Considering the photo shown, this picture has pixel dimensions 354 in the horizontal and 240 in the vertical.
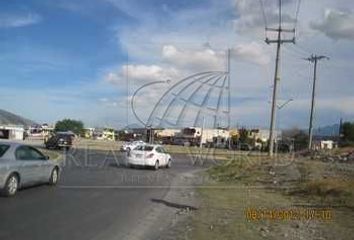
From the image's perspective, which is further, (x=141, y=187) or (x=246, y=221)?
(x=141, y=187)

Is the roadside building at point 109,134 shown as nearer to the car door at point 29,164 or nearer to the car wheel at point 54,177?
the car wheel at point 54,177

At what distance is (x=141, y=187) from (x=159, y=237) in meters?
11.5

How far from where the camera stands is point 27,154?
1905 cm

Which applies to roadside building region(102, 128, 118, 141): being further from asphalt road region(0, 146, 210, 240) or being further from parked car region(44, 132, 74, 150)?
asphalt road region(0, 146, 210, 240)

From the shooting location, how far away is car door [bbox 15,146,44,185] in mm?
18219

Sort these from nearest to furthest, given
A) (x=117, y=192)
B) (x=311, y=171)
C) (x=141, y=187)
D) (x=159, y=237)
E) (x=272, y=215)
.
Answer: (x=159, y=237) < (x=272, y=215) < (x=117, y=192) < (x=141, y=187) < (x=311, y=171)

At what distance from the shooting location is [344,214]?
15078mm

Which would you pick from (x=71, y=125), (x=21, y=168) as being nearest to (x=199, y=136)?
(x=71, y=125)

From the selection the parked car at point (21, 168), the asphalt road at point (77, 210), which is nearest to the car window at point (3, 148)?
the parked car at point (21, 168)

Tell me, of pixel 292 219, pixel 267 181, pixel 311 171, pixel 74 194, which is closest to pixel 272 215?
pixel 292 219

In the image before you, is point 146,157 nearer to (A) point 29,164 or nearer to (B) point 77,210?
(A) point 29,164

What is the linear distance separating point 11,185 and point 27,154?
2.04 metres

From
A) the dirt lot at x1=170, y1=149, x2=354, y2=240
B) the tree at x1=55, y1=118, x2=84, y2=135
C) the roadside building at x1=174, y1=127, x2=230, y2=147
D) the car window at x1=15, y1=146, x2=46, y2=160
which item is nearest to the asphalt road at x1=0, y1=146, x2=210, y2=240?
the car window at x1=15, y1=146, x2=46, y2=160

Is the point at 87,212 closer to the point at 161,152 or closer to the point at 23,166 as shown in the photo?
the point at 23,166
